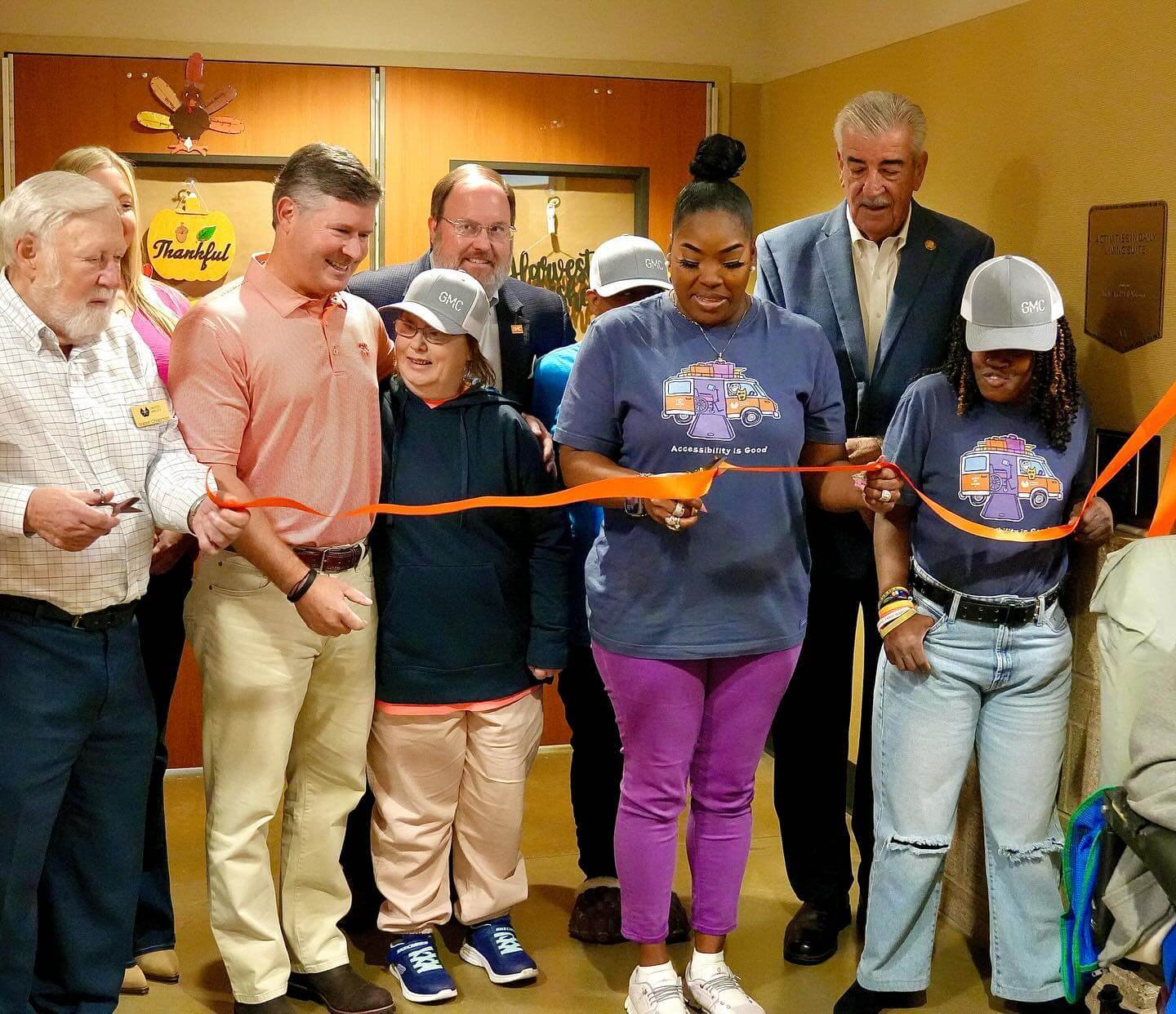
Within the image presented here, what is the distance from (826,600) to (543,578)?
0.71 meters

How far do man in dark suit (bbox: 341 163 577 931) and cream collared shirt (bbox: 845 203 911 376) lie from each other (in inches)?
31.1

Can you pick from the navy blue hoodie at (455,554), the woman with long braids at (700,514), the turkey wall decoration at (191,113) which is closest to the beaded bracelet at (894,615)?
the woman with long braids at (700,514)

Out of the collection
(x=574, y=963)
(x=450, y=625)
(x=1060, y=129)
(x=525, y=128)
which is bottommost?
(x=574, y=963)

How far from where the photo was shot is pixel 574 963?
3.20 meters

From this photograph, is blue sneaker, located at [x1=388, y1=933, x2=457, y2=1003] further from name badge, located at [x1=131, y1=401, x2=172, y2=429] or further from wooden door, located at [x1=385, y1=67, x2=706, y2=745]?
wooden door, located at [x1=385, y1=67, x2=706, y2=745]

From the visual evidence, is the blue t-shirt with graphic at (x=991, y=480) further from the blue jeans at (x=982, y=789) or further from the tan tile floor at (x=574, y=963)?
the tan tile floor at (x=574, y=963)

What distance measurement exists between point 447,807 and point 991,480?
1.41 metres

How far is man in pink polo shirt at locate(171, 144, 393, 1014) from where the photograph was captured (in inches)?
101

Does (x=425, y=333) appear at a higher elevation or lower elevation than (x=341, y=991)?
higher

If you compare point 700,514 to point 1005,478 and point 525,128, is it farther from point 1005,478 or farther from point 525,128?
point 525,128

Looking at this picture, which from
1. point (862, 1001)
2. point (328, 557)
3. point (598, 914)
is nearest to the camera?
point (328, 557)

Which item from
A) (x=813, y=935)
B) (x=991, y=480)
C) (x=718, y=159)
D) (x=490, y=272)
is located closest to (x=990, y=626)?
(x=991, y=480)

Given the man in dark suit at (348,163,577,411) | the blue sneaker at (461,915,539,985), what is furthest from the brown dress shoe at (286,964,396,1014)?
the man in dark suit at (348,163,577,411)

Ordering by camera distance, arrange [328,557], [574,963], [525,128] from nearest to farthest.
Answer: [328,557] < [574,963] < [525,128]
